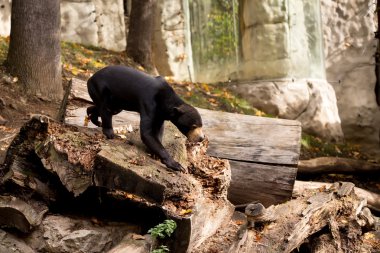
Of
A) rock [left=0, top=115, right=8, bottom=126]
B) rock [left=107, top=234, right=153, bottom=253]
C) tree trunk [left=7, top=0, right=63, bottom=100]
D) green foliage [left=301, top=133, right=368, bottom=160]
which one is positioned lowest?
green foliage [left=301, top=133, right=368, bottom=160]

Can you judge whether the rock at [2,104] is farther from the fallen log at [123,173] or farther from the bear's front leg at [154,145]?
the bear's front leg at [154,145]

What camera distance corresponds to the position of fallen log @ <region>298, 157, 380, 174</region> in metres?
8.15

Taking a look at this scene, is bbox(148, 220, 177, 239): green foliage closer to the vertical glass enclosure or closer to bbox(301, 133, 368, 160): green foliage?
bbox(301, 133, 368, 160): green foliage

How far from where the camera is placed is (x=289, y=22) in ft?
37.9

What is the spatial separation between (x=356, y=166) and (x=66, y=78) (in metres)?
4.70

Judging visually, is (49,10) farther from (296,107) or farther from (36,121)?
(296,107)

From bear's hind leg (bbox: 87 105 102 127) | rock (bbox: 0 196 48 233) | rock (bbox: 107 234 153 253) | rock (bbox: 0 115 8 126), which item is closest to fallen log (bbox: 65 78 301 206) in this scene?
bear's hind leg (bbox: 87 105 102 127)

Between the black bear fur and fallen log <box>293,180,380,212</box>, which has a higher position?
the black bear fur

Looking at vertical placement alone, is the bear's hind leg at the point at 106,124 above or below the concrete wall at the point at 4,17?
below

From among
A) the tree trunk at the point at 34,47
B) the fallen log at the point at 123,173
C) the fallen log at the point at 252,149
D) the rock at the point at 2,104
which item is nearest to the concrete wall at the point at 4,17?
the tree trunk at the point at 34,47

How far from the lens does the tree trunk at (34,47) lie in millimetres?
7637

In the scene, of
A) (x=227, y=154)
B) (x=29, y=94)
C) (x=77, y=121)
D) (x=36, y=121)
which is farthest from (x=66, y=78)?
(x=36, y=121)

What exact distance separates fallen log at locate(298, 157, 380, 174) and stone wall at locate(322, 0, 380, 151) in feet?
12.1

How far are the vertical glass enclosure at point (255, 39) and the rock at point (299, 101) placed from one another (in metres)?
0.27
